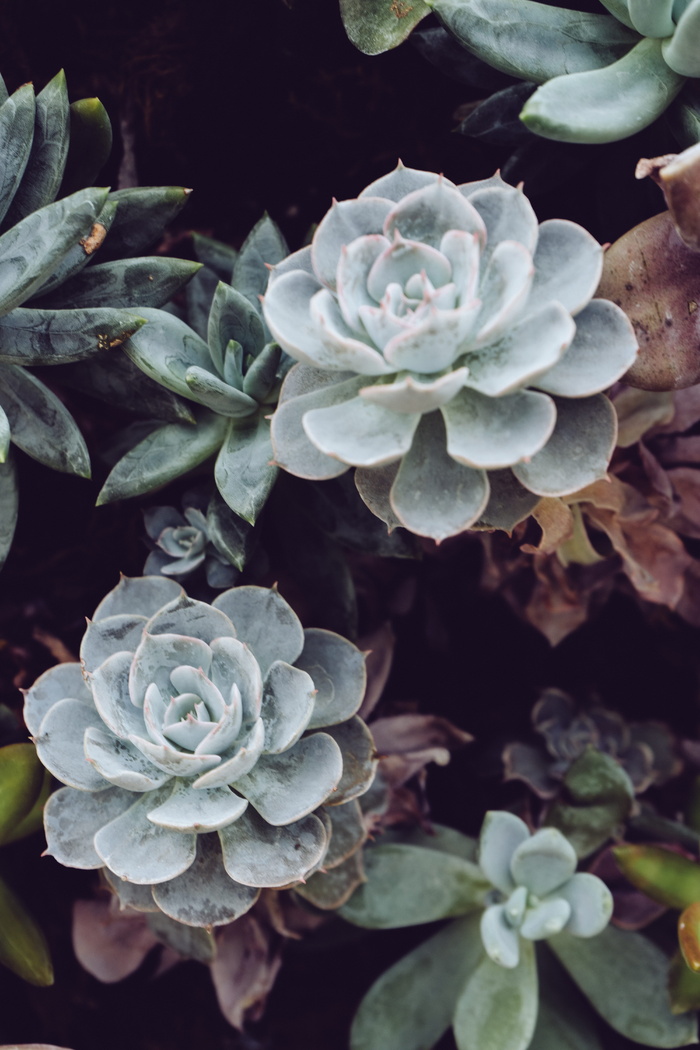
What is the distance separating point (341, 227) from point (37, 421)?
1.13 feet

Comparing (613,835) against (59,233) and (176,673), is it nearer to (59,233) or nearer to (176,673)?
(176,673)

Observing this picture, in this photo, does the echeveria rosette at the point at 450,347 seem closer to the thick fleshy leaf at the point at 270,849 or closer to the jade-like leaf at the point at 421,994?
the thick fleshy leaf at the point at 270,849

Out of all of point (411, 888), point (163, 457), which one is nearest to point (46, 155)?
point (163, 457)

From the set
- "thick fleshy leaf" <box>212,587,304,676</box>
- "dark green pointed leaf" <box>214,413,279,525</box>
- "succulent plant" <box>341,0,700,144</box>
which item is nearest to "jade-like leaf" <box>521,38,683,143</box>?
"succulent plant" <box>341,0,700,144</box>

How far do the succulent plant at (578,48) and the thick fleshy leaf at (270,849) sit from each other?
60 centimetres

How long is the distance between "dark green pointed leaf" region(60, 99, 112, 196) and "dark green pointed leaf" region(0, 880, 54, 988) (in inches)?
27.5

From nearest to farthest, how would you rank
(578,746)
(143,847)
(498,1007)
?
1. (143,847)
2. (498,1007)
3. (578,746)

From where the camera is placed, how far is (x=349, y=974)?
1170 millimetres

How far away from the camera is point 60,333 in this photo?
2.53 feet

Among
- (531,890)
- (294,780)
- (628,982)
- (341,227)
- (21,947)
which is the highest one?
(341,227)

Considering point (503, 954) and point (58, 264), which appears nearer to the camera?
Answer: point (58, 264)

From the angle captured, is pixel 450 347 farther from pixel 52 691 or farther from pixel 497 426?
pixel 52 691

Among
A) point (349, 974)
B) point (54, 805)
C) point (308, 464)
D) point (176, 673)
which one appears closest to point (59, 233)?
point (308, 464)

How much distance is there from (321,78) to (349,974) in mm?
1106
